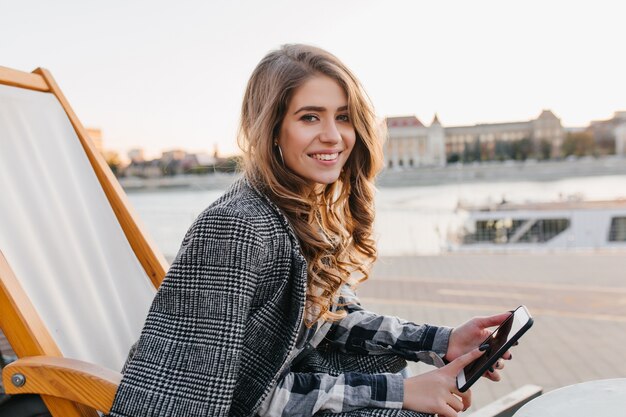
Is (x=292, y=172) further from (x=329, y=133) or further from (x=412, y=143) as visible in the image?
(x=412, y=143)

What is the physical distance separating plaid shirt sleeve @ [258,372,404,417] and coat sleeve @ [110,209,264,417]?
0.42 feet

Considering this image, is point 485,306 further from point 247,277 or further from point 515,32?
point 515,32

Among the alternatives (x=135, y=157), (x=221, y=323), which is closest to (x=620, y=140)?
(x=135, y=157)

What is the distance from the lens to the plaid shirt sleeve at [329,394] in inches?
41.8

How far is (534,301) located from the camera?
190 inches

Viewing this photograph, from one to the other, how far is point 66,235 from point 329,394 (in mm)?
900

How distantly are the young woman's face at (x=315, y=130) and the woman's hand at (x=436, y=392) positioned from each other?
46 cm

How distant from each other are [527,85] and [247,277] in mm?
74496

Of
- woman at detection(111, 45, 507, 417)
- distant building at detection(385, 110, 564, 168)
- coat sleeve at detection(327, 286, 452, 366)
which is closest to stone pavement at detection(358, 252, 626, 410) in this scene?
coat sleeve at detection(327, 286, 452, 366)

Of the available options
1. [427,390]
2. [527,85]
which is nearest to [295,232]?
[427,390]

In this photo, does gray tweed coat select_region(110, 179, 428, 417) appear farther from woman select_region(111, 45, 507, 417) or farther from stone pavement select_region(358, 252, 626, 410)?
stone pavement select_region(358, 252, 626, 410)

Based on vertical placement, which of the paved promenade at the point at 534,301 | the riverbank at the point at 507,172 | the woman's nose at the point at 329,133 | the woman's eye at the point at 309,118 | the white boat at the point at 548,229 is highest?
the woman's eye at the point at 309,118

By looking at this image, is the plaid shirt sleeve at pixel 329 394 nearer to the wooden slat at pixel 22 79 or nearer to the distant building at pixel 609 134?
the wooden slat at pixel 22 79

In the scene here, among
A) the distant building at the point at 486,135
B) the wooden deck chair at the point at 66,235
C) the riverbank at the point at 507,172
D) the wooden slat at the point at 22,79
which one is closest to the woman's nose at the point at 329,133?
the wooden deck chair at the point at 66,235
